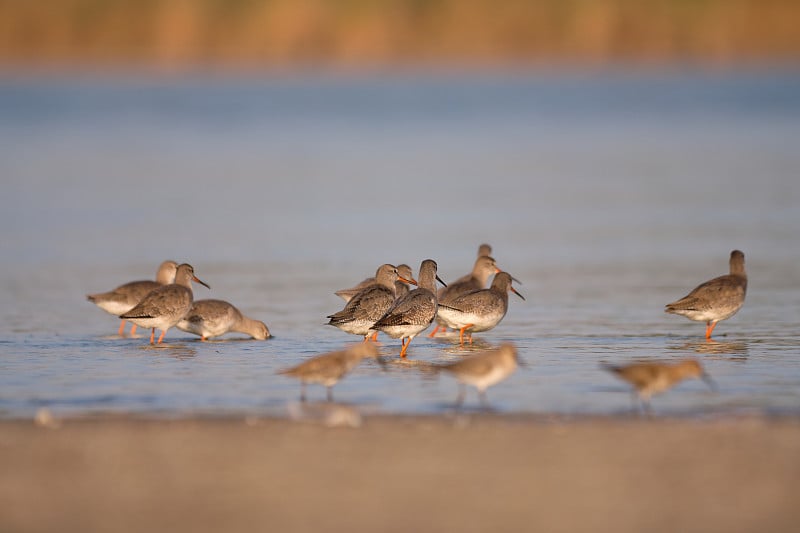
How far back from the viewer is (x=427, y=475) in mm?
8641

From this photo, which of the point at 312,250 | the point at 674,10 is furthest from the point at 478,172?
the point at 674,10

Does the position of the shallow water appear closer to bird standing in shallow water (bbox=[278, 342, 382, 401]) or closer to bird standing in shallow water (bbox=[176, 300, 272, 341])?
bird standing in shallow water (bbox=[176, 300, 272, 341])

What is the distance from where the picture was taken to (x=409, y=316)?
1368 cm

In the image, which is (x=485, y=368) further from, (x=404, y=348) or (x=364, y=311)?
(x=364, y=311)

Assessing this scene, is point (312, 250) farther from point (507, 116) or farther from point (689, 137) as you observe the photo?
point (507, 116)

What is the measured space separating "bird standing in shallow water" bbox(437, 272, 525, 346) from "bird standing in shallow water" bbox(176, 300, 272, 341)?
2054mm

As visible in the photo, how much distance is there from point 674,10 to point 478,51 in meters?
17.7

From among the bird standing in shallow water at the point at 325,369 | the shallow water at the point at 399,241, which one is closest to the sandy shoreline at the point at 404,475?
the bird standing in shallow water at the point at 325,369

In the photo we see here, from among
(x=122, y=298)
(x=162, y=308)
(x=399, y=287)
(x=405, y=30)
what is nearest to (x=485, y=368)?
(x=162, y=308)

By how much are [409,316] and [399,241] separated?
962cm

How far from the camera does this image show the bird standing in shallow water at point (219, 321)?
14797 mm

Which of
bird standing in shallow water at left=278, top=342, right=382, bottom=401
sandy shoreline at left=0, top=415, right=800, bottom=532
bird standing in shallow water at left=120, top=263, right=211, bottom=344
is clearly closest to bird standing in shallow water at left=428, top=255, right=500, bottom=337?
bird standing in shallow water at left=120, top=263, right=211, bottom=344

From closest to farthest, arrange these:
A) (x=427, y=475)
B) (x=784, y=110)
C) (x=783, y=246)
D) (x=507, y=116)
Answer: (x=427, y=475), (x=783, y=246), (x=784, y=110), (x=507, y=116)

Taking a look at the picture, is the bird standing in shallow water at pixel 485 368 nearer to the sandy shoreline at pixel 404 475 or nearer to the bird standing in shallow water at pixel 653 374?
the sandy shoreline at pixel 404 475
